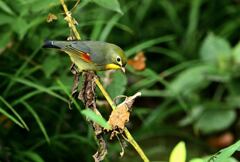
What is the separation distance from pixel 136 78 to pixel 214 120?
50 centimetres

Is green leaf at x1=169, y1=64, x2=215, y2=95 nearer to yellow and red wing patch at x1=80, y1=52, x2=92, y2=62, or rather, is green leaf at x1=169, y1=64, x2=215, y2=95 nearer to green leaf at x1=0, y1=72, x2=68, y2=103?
green leaf at x1=0, y1=72, x2=68, y2=103

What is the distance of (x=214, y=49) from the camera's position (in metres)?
2.96

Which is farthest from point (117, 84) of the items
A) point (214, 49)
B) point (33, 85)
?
point (214, 49)

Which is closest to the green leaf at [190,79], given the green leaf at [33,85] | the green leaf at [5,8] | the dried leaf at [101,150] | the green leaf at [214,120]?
the green leaf at [214,120]

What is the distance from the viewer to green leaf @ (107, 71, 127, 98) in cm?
198

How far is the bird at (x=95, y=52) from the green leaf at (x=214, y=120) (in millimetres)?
1447

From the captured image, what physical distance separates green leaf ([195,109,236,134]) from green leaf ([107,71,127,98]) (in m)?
1.01

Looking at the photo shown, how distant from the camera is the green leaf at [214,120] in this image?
2.91 meters

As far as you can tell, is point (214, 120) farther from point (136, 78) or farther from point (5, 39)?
point (5, 39)

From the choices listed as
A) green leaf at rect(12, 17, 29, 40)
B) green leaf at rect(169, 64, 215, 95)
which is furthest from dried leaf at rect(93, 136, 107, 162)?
green leaf at rect(169, 64, 215, 95)

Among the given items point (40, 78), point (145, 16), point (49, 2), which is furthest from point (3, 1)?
point (145, 16)

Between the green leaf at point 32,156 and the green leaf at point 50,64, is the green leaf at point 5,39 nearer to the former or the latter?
the green leaf at point 50,64

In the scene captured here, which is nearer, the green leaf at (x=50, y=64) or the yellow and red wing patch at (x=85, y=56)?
the yellow and red wing patch at (x=85, y=56)

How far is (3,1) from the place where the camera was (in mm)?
2195
